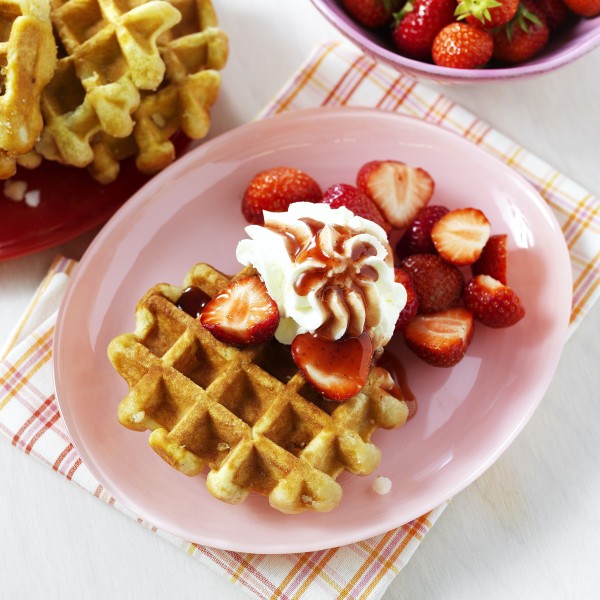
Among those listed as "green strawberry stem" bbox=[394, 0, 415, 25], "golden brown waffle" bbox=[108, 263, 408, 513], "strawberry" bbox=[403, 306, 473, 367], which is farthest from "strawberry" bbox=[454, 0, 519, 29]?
"golden brown waffle" bbox=[108, 263, 408, 513]

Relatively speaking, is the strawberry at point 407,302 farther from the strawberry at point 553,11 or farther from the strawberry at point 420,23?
the strawberry at point 553,11

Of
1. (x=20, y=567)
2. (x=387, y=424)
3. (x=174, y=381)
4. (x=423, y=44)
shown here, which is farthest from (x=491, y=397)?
(x=20, y=567)

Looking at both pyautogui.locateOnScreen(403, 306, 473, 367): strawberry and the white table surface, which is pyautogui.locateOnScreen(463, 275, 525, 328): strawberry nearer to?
pyautogui.locateOnScreen(403, 306, 473, 367): strawberry

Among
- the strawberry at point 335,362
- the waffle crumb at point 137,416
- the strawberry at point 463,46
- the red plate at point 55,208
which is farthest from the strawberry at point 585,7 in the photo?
the waffle crumb at point 137,416

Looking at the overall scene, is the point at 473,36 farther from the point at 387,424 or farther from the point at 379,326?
the point at 387,424

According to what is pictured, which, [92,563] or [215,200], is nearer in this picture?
[92,563]
